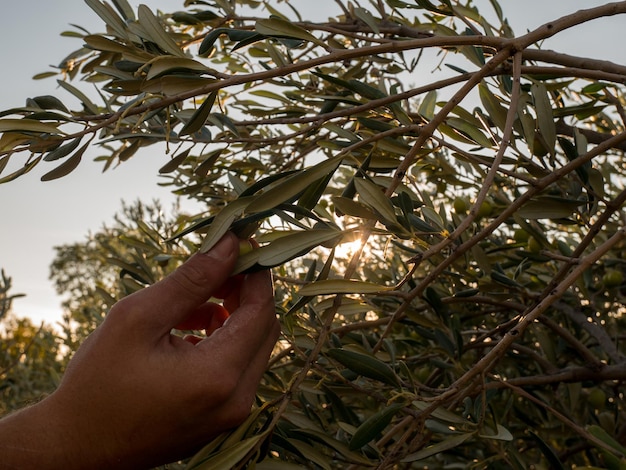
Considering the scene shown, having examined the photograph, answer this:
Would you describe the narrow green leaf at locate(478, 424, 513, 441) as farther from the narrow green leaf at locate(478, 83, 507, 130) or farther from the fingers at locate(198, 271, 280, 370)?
the narrow green leaf at locate(478, 83, 507, 130)

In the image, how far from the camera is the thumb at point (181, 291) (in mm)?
1062

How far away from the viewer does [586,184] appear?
1.57 meters

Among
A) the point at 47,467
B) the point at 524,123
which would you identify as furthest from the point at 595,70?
the point at 47,467

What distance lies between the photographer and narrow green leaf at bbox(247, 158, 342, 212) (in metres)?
1.12

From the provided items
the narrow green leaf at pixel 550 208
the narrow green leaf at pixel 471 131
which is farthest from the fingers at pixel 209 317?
the narrow green leaf at pixel 550 208

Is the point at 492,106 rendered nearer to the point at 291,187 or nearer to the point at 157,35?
the point at 291,187

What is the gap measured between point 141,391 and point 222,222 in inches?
11.7

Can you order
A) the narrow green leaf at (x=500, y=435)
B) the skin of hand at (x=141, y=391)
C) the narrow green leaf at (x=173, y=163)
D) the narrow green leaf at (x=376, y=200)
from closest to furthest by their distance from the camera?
the skin of hand at (x=141, y=391) → the narrow green leaf at (x=376, y=200) → the narrow green leaf at (x=500, y=435) → the narrow green leaf at (x=173, y=163)

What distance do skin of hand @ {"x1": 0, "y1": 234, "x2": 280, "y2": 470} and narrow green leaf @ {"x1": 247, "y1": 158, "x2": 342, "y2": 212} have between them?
90 mm

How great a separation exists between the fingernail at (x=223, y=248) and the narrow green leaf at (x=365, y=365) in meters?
0.29

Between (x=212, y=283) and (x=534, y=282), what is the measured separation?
5.18 ft

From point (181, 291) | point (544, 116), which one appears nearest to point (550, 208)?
point (544, 116)

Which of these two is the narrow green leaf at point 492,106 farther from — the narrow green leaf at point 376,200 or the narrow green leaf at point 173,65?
the narrow green leaf at point 173,65

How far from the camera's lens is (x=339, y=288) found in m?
1.14
